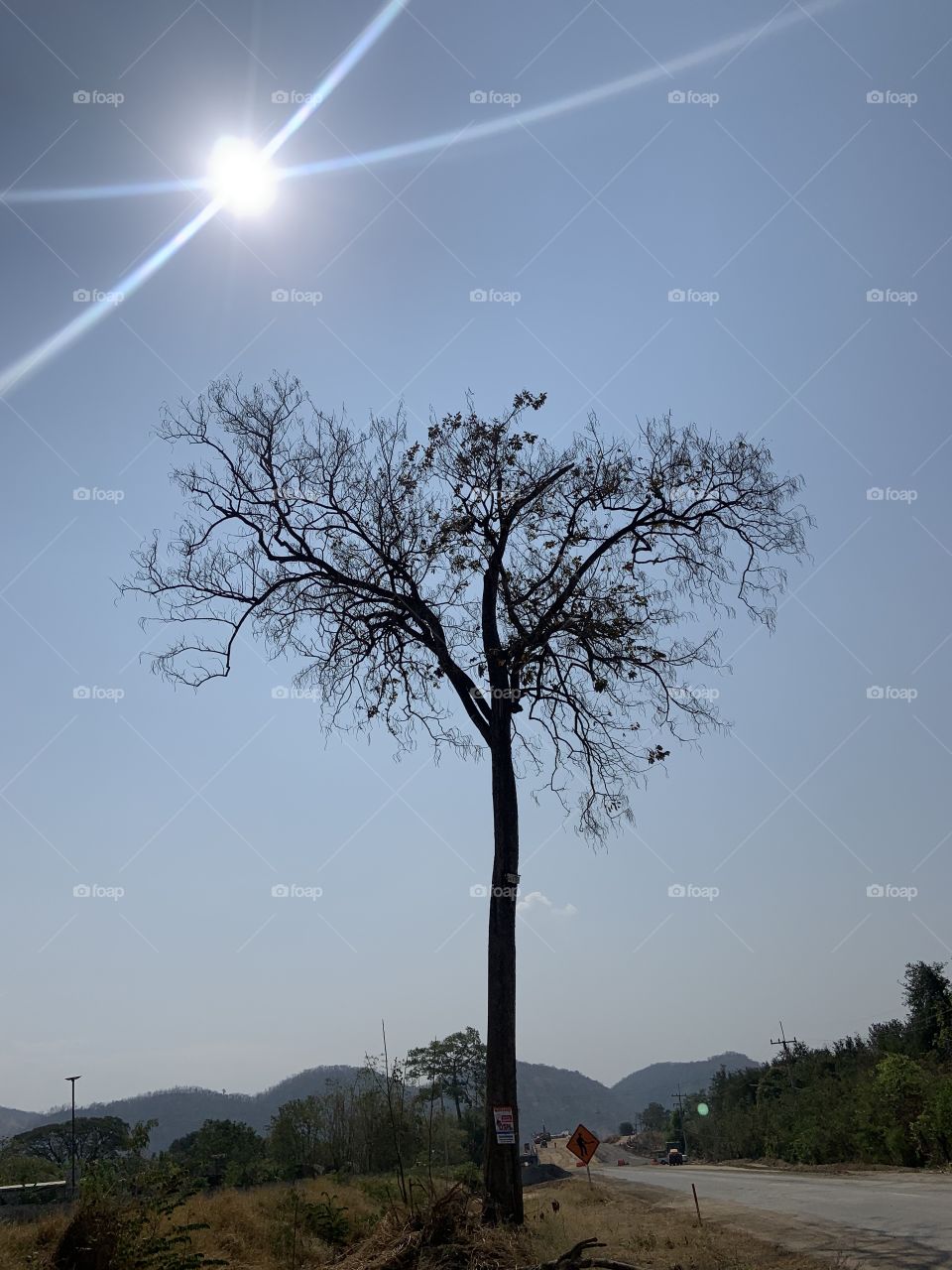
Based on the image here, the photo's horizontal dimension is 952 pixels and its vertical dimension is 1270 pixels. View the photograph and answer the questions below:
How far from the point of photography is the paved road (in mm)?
12079

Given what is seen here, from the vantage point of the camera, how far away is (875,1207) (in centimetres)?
1791

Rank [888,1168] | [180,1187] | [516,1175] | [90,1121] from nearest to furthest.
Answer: [180,1187]
[516,1175]
[888,1168]
[90,1121]

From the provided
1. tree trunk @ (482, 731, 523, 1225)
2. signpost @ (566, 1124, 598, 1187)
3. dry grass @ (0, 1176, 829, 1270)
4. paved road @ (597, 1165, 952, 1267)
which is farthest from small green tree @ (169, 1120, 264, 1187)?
tree trunk @ (482, 731, 523, 1225)

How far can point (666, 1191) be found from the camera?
3172cm

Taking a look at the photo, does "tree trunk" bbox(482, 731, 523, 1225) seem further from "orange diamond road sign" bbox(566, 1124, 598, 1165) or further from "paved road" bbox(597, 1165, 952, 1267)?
"paved road" bbox(597, 1165, 952, 1267)

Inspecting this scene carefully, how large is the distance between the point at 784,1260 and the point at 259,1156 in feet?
99.0

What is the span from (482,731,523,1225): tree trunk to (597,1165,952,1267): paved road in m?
4.66

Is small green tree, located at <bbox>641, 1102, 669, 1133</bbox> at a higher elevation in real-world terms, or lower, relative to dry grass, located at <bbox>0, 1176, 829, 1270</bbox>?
lower

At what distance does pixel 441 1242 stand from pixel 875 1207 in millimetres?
10565

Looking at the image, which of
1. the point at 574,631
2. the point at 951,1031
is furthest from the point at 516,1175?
the point at 951,1031

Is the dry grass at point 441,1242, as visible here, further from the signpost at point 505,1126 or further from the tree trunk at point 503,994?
the signpost at point 505,1126

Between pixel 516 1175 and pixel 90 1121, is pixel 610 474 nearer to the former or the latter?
pixel 516 1175

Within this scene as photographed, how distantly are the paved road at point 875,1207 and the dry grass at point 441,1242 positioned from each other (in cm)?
122

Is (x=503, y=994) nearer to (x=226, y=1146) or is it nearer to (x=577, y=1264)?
(x=577, y=1264)
